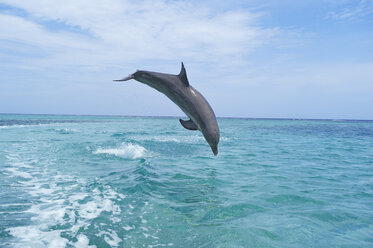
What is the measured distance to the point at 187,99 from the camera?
17.4ft

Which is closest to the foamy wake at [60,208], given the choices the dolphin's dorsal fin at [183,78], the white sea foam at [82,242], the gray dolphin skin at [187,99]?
the white sea foam at [82,242]

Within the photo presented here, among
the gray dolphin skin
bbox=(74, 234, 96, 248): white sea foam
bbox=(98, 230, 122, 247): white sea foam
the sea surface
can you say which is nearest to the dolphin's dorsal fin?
the gray dolphin skin

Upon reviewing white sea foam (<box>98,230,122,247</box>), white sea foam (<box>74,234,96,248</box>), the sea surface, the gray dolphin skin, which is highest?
the gray dolphin skin

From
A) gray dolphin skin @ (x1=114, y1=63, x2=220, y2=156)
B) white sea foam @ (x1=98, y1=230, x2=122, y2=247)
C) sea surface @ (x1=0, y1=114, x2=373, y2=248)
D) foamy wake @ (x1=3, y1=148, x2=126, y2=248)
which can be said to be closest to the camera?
gray dolphin skin @ (x1=114, y1=63, x2=220, y2=156)

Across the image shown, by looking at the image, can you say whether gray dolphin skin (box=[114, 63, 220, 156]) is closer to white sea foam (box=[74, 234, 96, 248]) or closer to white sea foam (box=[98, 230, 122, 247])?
white sea foam (box=[98, 230, 122, 247])

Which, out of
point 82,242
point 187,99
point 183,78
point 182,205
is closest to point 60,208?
point 82,242

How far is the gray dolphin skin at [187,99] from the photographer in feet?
17.1

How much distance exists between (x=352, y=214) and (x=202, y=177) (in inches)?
205

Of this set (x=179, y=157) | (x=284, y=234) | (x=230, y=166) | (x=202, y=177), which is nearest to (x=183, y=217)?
(x=284, y=234)

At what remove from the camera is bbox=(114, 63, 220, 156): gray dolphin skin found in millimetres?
5203

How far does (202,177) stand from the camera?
1096 centimetres

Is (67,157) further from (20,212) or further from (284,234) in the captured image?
(284,234)

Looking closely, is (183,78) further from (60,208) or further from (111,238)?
(60,208)

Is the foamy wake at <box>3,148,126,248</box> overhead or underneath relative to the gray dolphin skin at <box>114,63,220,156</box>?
underneath
